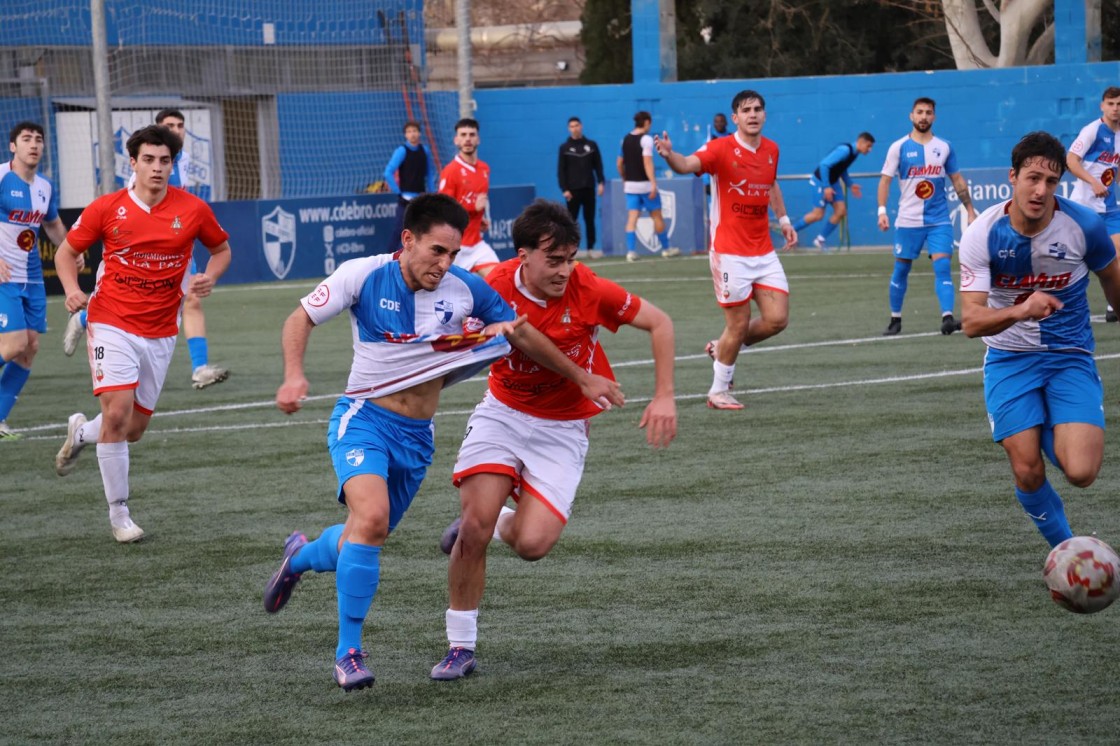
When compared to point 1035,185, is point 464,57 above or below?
above

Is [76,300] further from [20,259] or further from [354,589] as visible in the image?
[354,589]

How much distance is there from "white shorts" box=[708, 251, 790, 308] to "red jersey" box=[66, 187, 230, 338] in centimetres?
444

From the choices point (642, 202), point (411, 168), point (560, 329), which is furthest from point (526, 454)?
point (642, 202)

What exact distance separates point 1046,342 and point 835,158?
1884cm

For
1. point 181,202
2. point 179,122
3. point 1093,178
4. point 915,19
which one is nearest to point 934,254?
point 1093,178

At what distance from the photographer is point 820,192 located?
27141mm

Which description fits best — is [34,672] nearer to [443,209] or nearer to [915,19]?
[443,209]

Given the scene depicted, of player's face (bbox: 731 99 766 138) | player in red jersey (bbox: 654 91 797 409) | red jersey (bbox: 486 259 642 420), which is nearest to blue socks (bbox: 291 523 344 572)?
red jersey (bbox: 486 259 642 420)

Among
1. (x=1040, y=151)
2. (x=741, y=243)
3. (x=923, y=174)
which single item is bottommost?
(x=741, y=243)

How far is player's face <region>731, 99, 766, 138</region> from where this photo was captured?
11.8 metres

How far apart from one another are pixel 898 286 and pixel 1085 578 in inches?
395

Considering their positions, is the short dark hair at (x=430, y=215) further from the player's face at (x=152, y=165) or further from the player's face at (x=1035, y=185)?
the player's face at (x=152, y=165)

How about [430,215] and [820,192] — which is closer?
[430,215]

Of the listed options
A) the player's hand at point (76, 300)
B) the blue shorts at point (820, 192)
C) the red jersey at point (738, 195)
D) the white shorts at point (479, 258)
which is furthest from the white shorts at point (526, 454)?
the blue shorts at point (820, 192)
